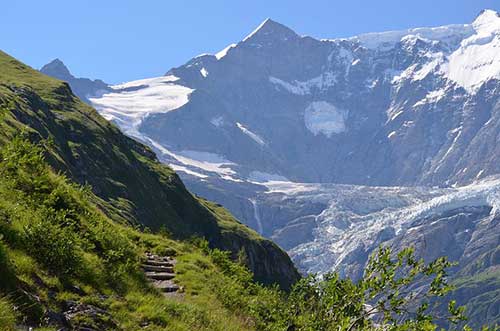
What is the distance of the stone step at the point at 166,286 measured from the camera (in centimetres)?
2041

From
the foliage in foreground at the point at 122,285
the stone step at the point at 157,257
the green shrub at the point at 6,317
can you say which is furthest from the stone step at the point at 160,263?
the green shrub at the point at 6,317

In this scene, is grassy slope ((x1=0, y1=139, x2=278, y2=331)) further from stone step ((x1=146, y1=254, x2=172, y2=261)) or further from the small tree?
the small tree

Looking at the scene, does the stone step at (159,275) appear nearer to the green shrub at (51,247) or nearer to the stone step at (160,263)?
the stone step at (160,263)

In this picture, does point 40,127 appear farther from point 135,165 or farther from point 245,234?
point 245,234

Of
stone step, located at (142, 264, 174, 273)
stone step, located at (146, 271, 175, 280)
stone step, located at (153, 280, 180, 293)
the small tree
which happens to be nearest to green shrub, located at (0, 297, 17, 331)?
the small tree

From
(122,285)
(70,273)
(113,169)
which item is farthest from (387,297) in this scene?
(113,169)

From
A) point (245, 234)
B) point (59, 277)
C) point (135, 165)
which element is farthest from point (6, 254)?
point (245, 234)

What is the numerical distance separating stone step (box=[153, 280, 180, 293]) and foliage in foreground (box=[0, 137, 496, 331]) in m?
0.45

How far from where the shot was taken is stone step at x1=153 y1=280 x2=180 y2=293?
2041 cm

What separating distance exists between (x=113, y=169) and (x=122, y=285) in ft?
277

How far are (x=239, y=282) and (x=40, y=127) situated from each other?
217 ft

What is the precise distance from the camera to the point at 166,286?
20797 millimetres

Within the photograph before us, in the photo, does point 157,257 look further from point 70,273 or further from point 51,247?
point 51,247

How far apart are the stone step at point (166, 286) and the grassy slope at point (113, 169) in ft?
143
